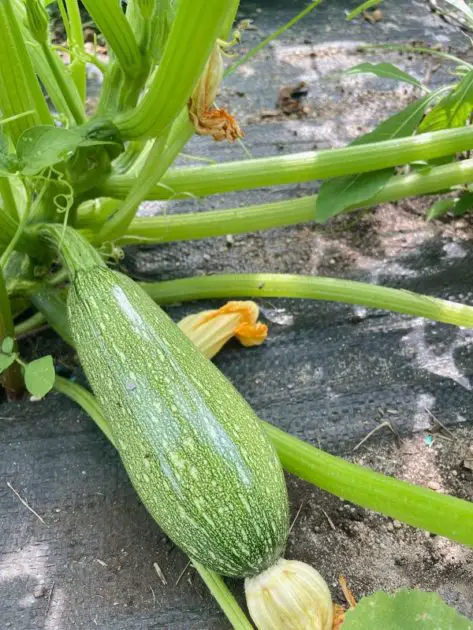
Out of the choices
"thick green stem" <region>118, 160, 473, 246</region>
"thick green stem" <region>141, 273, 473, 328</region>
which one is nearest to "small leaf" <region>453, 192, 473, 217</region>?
"thick green stem" <region>118, 160, 473, 246</region>

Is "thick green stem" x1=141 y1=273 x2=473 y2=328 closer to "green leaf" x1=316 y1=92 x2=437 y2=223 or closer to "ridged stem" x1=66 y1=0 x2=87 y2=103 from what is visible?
"green leaf" x1=316 y1=92 x2=437 y2=223

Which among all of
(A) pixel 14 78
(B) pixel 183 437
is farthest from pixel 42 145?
(B) pixel 183 437

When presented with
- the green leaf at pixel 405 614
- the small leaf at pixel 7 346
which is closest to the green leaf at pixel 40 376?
the small leaf at pixel 7 346

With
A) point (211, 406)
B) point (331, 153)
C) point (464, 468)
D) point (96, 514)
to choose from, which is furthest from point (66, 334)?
point (464, 468)

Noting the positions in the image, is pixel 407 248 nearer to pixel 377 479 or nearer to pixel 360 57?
pixel 377 479

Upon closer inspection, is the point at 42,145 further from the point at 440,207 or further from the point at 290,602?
the point at 440,207

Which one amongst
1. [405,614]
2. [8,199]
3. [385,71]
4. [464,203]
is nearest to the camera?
[405,614]

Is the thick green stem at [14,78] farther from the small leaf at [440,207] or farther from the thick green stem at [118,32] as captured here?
the small leaf at [440,207]

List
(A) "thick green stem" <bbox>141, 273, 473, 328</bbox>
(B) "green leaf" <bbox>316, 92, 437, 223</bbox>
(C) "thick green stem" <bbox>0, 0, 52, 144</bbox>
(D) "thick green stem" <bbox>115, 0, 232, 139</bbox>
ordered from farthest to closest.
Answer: (B) "green leaf" <bbox>316, 92, 437, 223</bbox> < (A) "thick green stem" <bbox>141, 273, 473, 328</bbox> < (C) "thick green stem" <bbox>0, 0, 52, 144</bbox> < (D) "thick green stem" <bbox>115, 0, 232, 139</bbox>
